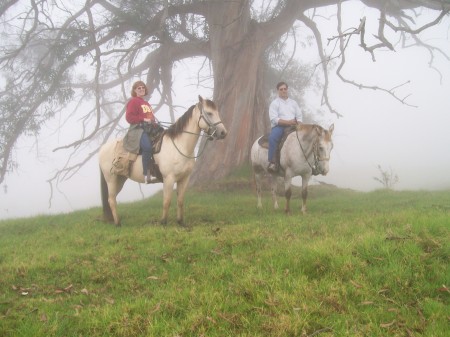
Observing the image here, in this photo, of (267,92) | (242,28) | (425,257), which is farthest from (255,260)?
(267,92)

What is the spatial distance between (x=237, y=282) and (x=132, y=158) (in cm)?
491

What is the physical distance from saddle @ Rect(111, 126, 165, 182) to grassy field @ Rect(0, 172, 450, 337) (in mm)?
1651

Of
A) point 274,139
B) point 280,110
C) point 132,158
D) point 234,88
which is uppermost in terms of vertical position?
point 234,88

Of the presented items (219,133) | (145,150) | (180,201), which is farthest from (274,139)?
(145,150)

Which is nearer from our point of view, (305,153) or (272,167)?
(305,153)

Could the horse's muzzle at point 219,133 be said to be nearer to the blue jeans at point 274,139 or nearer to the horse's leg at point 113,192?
the blue jeans at point 274,139

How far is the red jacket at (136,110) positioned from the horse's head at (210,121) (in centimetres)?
131

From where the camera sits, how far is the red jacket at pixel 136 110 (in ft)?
27.9

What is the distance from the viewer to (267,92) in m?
23.4

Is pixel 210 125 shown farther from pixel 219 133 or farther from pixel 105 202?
pixel 105 202

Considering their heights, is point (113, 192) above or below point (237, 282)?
above

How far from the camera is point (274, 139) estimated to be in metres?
9.87

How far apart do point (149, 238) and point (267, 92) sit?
58.6 ft

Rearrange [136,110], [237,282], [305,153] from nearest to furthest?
[237,282]
[136,110]
[305,153]
